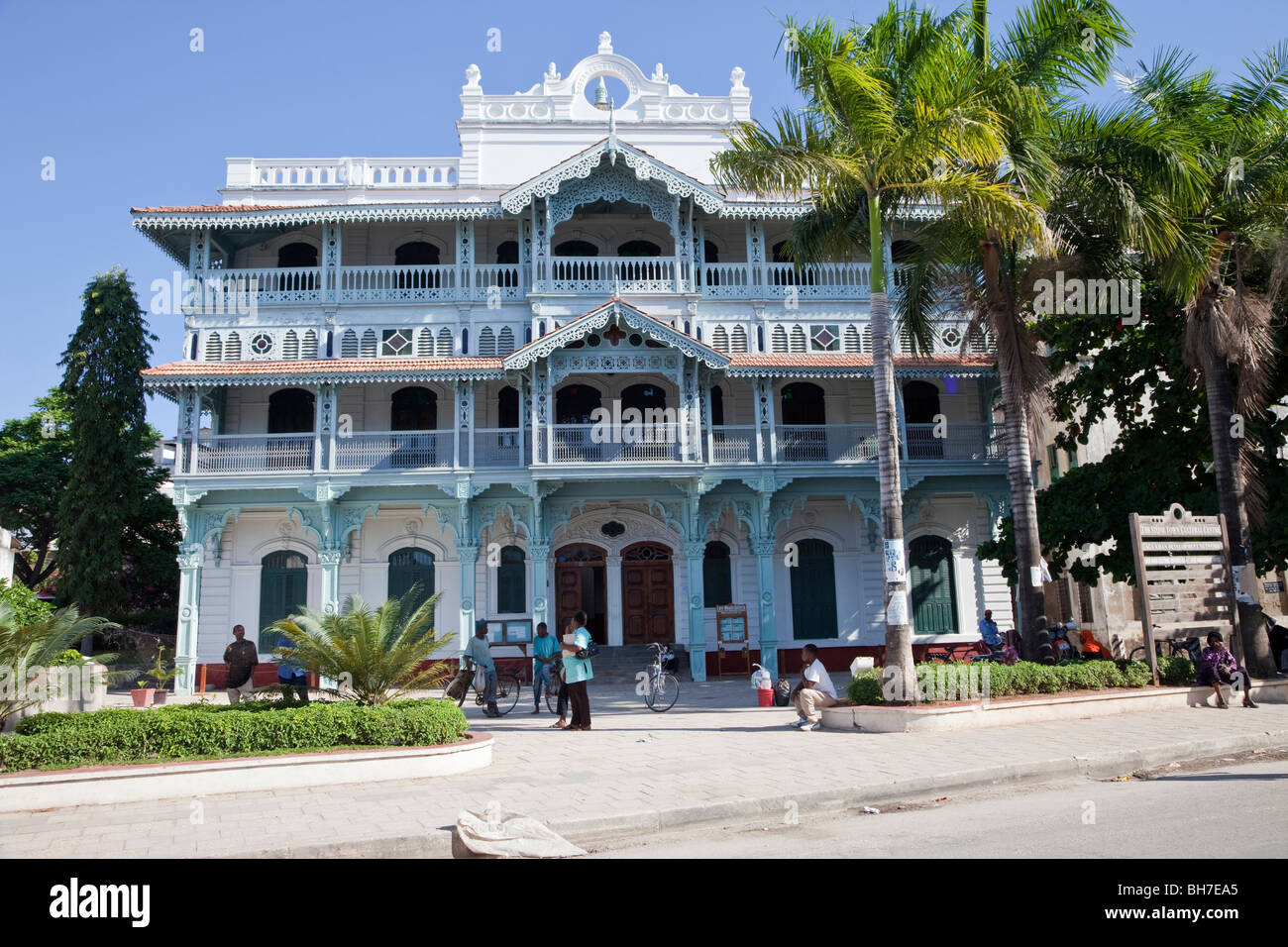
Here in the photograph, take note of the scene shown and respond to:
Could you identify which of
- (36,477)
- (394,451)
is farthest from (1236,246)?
(36,477)

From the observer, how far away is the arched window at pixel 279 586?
22266 millimetres

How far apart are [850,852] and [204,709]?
7550mm

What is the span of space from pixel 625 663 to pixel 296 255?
45.5 feet

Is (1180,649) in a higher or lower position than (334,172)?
lower

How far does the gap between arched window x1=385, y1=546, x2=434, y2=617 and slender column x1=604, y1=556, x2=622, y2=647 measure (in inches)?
175

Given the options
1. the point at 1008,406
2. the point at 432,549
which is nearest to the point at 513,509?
the point at 432,549

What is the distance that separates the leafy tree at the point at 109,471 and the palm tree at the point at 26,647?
16.4m

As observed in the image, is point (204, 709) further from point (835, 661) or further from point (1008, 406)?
point (835, 661)

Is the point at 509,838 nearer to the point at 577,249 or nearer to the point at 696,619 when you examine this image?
the point at 696,619

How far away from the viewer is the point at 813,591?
23.5 meters

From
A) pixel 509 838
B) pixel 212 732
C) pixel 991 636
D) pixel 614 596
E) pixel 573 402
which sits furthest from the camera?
pixel 573 402

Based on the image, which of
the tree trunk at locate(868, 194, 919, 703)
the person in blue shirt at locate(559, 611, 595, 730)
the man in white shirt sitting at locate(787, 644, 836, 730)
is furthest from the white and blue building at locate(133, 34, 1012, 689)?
the man in white shirt sitting at locate(787, 644, 836, 730)

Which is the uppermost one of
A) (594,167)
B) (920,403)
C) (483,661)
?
(594,167)

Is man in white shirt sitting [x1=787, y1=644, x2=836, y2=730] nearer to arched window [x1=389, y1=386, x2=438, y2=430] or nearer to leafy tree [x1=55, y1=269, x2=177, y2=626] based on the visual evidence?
arched window [x1=389, y1=386, x2=438, y2=430]
